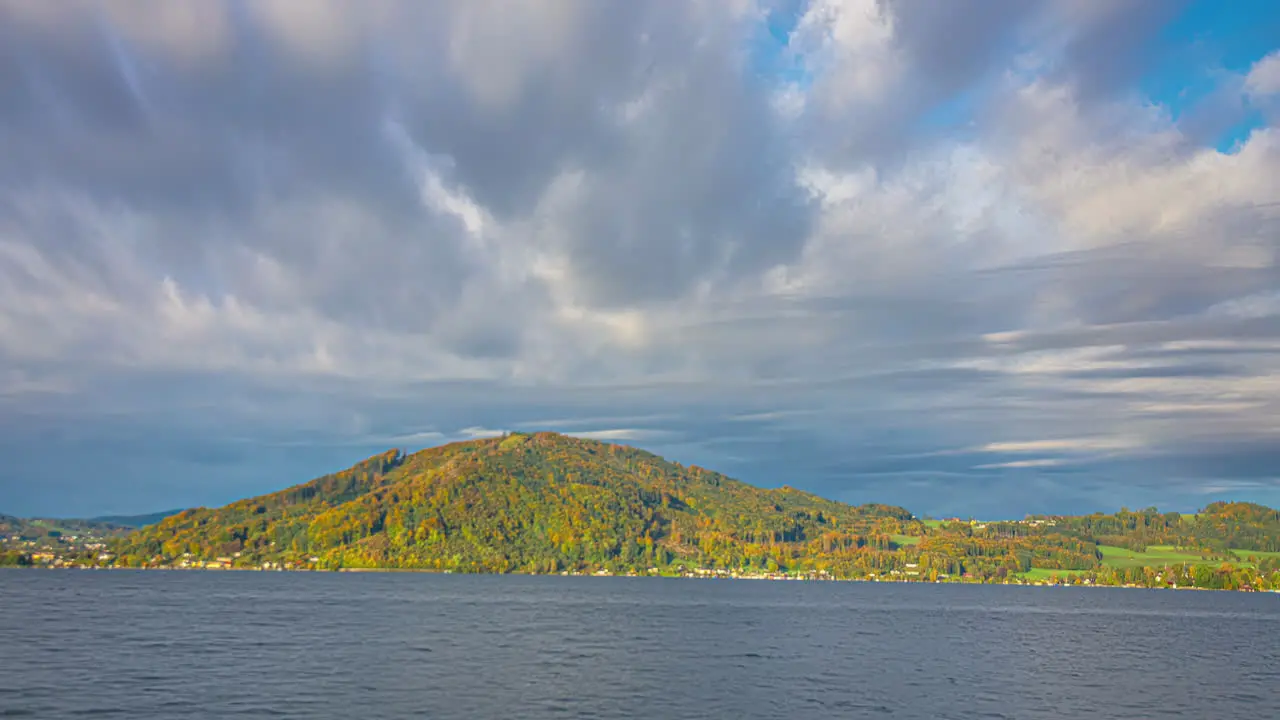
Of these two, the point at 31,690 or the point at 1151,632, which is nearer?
the point at 31,690

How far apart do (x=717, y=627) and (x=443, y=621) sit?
4777 centimetres

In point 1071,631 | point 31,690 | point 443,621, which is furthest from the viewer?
point 1071,631

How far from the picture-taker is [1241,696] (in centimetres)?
9044

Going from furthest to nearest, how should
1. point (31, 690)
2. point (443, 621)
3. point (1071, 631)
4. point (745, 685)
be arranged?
point (1071, 631) < point (443, 621) < point (745, 685) < point (31, 690)

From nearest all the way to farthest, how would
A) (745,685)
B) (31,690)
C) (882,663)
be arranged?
1. (31,690)
2. (745,685)
3. (882,663)

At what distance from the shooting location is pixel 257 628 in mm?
131500

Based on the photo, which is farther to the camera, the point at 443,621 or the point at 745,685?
the point at 443,621

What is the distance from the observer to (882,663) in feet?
351

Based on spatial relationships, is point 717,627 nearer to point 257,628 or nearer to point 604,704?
point 257,628

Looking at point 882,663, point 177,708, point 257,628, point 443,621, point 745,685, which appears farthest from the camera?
point 443,621

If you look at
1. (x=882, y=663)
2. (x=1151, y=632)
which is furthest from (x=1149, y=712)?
(x=1151, y=632)

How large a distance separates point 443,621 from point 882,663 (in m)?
77.2

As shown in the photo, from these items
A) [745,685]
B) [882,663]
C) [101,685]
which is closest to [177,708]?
[101,685]

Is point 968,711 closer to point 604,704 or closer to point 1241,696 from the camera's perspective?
point 604,704
